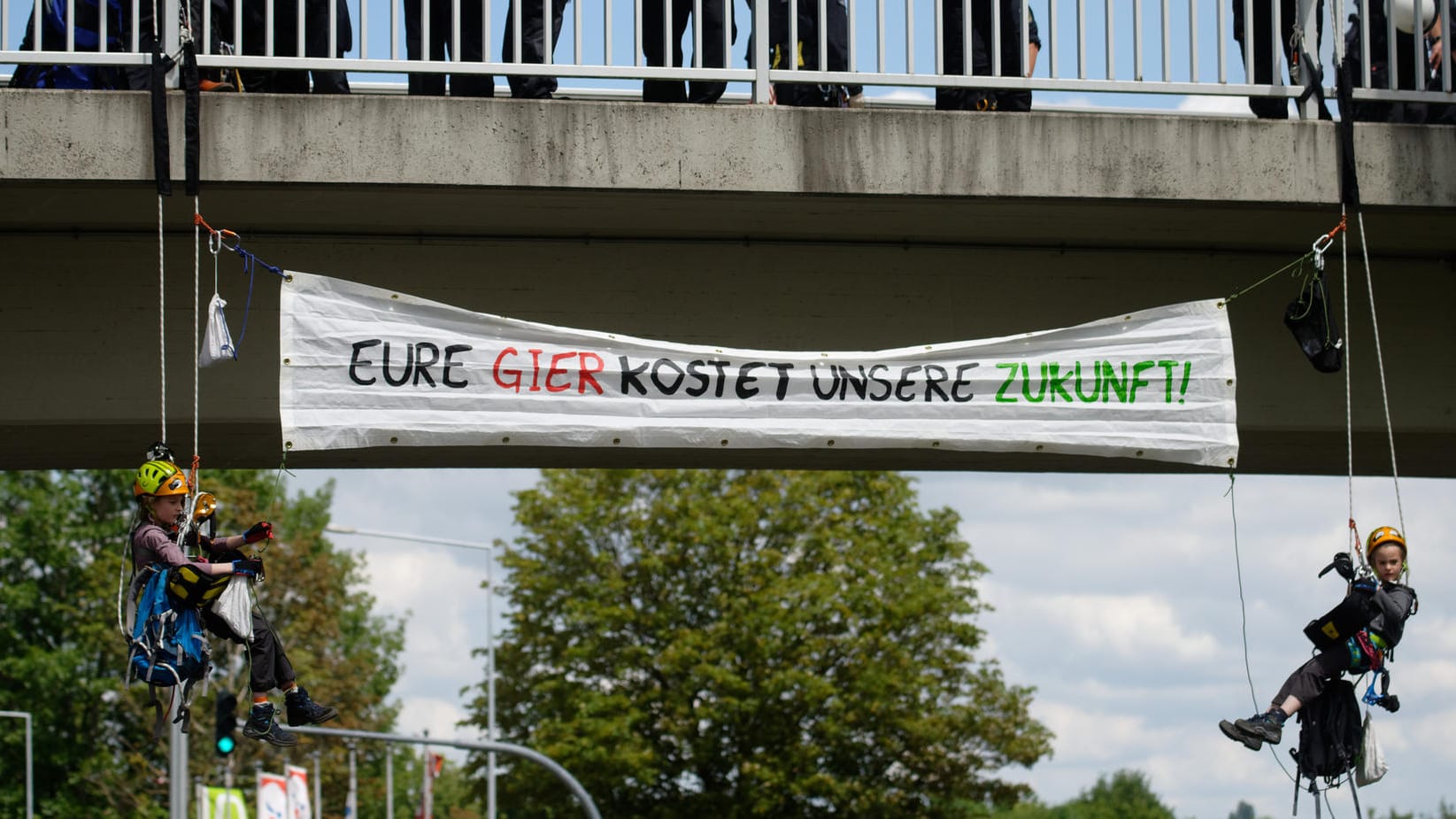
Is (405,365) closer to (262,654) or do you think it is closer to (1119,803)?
(262,654)

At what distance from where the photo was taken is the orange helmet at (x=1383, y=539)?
953 cm

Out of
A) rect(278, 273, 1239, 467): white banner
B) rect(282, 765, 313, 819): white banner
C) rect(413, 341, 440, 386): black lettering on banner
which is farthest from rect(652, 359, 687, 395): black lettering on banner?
rect(282, 765, 313, 819): white banner

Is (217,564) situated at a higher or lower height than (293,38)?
lower

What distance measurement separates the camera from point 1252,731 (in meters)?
9.52

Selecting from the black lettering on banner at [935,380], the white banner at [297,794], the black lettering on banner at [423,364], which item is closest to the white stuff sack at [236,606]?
the black lettering on banner at [423,364]

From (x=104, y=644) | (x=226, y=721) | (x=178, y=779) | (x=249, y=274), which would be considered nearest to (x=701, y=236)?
(x=249, y=274)

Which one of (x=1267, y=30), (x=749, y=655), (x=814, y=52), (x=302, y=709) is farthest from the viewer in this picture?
(x=749, y=655)

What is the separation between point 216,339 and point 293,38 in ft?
7.01

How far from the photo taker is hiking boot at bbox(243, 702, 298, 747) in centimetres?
929

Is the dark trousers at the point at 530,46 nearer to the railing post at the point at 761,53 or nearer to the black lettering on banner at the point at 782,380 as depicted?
the railing post at the point at 761,53

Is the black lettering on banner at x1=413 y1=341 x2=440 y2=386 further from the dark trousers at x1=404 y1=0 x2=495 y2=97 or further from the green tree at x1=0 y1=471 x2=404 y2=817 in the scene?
the green tree at x1=0 y1=471 x2=404 y2=817

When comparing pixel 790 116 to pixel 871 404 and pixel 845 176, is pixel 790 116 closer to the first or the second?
pixel 845 176

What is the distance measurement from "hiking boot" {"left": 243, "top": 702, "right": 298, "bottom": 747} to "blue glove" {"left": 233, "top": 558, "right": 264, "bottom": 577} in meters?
0.63

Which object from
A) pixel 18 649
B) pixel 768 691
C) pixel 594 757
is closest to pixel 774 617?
pixel 768 691
